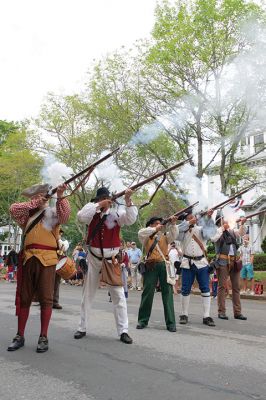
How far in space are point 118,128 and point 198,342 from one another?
631 inches

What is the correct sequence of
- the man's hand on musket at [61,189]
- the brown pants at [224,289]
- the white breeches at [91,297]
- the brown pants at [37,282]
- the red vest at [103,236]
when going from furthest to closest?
the brown pants at [224,289]
the red vest at [103,236]
the white breeches at [91,297]
the brown pants at [37,282]
the man's hand on musket at [61,189]

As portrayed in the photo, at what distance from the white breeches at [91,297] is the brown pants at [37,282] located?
0.81m

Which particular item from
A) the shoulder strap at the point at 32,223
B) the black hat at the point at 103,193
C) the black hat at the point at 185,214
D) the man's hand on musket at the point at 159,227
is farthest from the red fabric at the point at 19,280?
the black hat at the point at 185,214

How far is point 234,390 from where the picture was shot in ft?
12.3

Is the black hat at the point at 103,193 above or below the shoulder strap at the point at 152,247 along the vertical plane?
above

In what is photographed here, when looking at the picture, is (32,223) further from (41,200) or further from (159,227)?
(159,227)

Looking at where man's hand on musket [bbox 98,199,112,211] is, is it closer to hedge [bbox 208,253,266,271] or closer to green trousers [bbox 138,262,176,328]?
green trousers [bbox 138,262,176,328]

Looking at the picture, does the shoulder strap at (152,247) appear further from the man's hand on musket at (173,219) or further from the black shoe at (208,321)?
the black shoe at (208,321)

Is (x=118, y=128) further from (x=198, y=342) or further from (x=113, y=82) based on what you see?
(x=198, y=342)

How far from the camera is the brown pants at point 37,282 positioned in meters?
5.43

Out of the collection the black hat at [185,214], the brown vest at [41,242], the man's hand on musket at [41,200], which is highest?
the black hat at [185,214]

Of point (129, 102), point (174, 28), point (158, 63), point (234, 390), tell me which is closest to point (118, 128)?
point (129, 102)

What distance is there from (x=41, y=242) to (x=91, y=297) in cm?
Answer: 125

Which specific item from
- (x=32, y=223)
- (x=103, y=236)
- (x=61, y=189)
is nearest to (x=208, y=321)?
(x=103, y=236)
